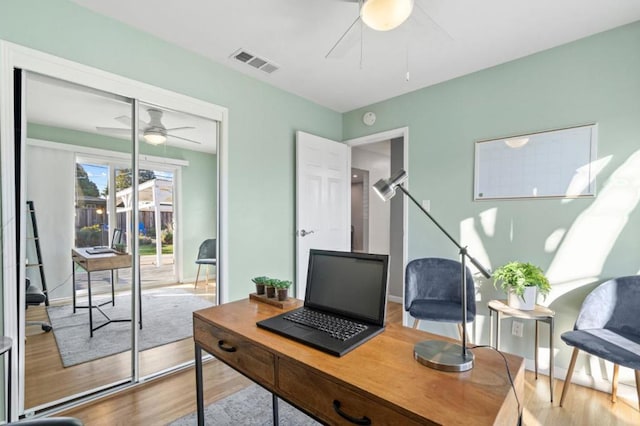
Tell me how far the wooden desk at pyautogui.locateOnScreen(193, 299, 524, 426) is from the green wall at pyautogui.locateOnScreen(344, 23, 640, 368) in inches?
71.2

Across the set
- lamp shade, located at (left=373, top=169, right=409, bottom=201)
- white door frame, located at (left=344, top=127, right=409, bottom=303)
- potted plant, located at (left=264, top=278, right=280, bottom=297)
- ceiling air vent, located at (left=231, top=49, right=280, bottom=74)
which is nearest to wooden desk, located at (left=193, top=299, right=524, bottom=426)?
potted plant, located at (left=264, top=278, right=280, bottom=297)

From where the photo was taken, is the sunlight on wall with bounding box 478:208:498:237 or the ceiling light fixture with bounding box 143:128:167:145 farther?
the sunlight on wall with bounding box 478:208:498:237

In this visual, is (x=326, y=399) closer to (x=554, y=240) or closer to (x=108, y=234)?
(x=108, y=234)

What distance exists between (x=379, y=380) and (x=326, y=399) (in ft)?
0.60

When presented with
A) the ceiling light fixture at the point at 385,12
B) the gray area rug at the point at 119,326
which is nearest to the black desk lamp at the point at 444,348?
the ceiling light fixture at the point at 385,12

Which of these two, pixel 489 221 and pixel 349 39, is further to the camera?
pixel 489 221

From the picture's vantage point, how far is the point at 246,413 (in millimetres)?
1875

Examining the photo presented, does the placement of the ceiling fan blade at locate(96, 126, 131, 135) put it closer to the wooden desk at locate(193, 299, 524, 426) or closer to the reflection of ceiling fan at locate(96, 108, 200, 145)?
the reflection of ceiling fan at locate(96, 108, 200, 145)

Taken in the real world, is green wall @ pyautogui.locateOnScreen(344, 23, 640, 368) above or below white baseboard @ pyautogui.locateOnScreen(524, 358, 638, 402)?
above

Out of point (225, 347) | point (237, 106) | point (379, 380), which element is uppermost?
point (237, 106)

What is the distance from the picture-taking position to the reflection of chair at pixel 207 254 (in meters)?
2.68

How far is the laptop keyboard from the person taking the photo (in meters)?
1.15

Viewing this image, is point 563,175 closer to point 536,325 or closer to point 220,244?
point 536,325

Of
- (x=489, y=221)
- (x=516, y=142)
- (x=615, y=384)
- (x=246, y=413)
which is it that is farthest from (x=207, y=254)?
(x=615, y=384)
